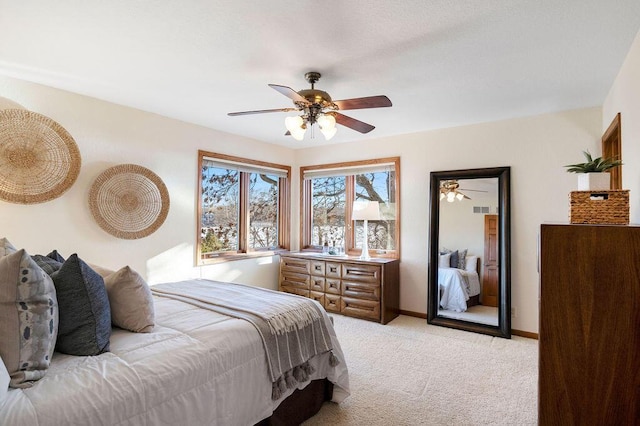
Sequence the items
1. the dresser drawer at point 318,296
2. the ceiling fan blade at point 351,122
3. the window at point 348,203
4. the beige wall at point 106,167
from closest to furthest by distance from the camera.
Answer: the ceiling fan blade at point 351,122 < the beige wall at point 106,167 < the dresser drawer at point 318,296 < the window at point 348,203

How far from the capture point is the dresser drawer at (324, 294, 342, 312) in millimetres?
4449

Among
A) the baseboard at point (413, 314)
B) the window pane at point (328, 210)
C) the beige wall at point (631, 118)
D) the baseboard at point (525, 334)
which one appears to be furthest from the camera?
the window pane at point (328, 210)

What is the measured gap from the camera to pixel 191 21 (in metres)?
1.97

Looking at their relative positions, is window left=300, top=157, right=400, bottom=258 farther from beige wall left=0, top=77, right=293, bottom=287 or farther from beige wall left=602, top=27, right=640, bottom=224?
beige wall left=602, top=27, right=640, bottom=224

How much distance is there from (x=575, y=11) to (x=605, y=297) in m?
1.57

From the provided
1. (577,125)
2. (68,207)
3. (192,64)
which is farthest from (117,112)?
(577,125)

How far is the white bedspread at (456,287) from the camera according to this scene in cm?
404

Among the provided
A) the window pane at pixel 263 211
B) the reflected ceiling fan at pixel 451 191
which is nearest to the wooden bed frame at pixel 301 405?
the reflected ceiling fan at pixel 451 191

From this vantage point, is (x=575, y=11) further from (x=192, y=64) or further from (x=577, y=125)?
(x=192, y=64)

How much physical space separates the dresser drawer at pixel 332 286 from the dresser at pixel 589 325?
3.15m

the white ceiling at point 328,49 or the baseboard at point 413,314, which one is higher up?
the white ceiling at point 328,49

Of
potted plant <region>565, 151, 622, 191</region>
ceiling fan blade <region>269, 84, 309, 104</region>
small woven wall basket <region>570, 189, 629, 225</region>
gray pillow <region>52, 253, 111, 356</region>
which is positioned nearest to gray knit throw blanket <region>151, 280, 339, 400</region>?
gray pillow <region>52, 253, 111, 356</region>

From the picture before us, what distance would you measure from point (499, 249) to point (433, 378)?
1.83m

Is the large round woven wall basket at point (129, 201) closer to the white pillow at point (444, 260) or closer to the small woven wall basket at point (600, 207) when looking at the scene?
the white pillow at point (444, 260)
